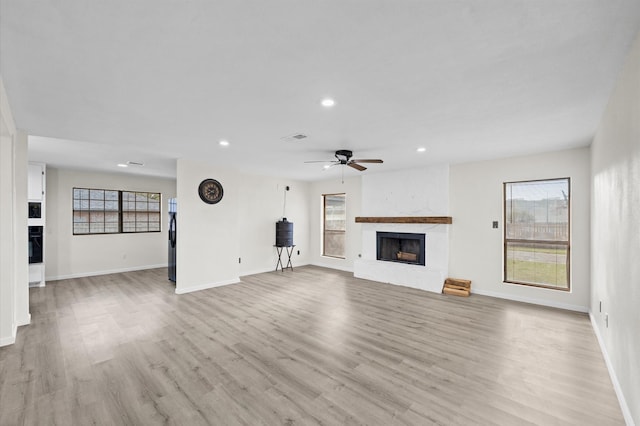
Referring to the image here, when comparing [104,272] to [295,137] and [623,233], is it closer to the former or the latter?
[295,137]

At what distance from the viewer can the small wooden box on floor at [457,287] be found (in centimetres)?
510

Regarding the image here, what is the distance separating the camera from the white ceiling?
146cm

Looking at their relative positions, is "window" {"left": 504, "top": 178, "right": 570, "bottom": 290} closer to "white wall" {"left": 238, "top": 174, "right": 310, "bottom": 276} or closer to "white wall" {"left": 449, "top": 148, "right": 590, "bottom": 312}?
"white wall" {"left": 449, "top": 148, "right": 590, "bottom": 312}

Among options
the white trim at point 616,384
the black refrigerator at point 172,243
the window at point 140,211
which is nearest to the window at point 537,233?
the white trim at point 616,384

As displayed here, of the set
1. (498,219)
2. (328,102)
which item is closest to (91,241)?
(328,102)

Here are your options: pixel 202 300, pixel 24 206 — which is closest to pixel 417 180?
pixel 202 300

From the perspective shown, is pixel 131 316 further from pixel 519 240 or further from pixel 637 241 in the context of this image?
pixel 519 240

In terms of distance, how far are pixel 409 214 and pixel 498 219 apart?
1.64m

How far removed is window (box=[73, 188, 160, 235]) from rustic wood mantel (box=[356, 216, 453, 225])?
18.3 ft

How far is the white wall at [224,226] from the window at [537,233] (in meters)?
5.12

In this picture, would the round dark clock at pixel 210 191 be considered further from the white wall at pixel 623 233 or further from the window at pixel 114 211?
the white wall at pixel 623 233

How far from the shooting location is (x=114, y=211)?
7.18m

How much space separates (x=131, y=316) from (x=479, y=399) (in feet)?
14.1

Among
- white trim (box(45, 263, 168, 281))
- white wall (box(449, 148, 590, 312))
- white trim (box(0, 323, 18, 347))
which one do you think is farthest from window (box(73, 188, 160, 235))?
white wall (box(449, 148, 590, 312))
